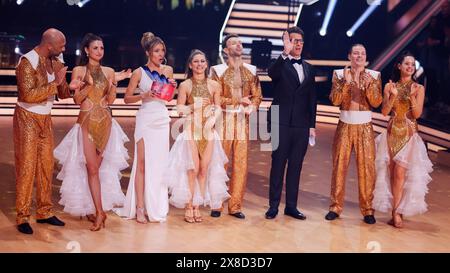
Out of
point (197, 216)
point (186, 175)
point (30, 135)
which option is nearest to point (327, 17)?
point (186, 175)

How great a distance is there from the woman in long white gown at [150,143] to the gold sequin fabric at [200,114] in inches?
8.5

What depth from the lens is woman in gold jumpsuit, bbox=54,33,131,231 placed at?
5562mm

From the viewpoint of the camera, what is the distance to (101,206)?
18.6 feet

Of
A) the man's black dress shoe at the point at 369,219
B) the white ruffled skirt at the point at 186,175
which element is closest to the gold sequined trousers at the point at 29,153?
the white ruffled skirt at the point at 186,175

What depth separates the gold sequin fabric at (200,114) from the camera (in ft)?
19.2

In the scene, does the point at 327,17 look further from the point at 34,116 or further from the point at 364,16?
the point at 34,116

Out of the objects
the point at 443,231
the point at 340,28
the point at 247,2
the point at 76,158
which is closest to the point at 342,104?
the point at 443,231

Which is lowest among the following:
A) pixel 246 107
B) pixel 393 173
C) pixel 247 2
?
pixel 393 173

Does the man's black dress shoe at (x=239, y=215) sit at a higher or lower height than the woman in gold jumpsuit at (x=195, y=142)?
lower

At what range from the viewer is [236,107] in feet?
19.9

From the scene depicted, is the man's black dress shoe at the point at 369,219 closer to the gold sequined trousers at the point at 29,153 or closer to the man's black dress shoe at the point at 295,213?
the man's black dress shoe at the point at 295,213

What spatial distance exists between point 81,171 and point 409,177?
8.94 feet

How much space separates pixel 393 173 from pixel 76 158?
2634mm

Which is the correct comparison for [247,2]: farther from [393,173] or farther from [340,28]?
[393,173]
